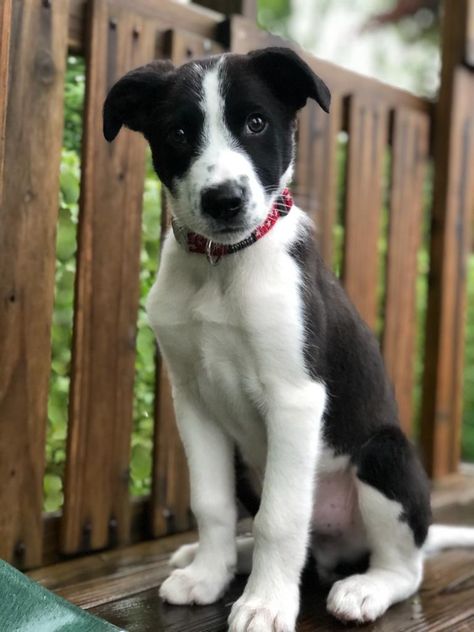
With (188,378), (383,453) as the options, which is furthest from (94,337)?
(383,453)

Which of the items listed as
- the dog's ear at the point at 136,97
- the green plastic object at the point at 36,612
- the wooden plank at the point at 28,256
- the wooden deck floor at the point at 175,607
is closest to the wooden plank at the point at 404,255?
the wooden deck floor at the point at 175,607

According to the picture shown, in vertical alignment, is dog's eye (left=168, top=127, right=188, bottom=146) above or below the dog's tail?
above

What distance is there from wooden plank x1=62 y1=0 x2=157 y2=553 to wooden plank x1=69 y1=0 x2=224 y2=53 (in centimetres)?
4

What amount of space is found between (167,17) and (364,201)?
128cm

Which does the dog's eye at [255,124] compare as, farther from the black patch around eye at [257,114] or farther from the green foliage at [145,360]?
the green foliage at [145,360]

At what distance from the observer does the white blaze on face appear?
1915 mm

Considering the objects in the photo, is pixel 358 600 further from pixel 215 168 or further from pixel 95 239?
pixel 95 239

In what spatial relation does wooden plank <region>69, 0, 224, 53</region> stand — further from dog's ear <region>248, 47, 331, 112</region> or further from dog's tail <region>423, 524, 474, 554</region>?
dog's tail <region>423, 524, 474, 554</region>

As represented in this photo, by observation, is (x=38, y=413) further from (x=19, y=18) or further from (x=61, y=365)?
(x=19, y=18)

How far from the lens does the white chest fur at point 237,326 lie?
2086 millimetres

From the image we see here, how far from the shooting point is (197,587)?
2.23m

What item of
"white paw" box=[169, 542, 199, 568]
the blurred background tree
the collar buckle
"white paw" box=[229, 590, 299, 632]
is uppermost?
the blurred background tree

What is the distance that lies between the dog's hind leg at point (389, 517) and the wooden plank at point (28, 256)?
40.4 inches

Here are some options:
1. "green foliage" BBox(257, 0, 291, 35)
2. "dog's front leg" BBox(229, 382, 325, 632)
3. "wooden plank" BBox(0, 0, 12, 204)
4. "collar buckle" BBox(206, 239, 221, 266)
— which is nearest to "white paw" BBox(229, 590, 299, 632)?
"dog's front leg" BBox(229, 382, 325, 632)
